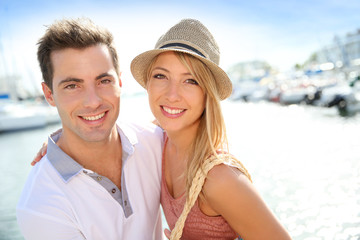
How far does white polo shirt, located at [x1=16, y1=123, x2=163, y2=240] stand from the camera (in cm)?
200

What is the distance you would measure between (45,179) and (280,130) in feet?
59.1

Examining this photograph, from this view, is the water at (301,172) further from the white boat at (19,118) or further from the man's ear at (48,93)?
the white boat at (19,118)

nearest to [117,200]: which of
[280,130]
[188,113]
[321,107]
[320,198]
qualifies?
[188,113]

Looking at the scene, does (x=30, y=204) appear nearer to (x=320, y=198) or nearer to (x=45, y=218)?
(x=45, y=218)

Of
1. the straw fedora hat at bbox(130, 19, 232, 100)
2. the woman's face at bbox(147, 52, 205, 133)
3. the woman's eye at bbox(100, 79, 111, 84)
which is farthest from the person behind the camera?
the woman's eye at bbox(100, 79, 111, 84)

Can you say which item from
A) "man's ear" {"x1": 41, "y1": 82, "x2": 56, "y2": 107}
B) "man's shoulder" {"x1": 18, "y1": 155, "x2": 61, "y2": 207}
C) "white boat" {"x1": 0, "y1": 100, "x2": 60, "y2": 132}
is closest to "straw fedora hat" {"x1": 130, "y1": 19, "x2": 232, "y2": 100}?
"man's ear" {"x1": 41, "y1": 82, "x2": 56, "y2": 107}

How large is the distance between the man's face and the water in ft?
3.74

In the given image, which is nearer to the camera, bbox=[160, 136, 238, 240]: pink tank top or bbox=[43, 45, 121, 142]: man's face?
bbox=[160, 136, 238, 240]: pink tank top

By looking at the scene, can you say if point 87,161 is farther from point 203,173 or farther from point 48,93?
point 203,173

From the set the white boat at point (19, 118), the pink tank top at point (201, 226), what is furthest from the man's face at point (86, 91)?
the white boat at point (19, 118)

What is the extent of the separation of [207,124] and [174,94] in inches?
13.9

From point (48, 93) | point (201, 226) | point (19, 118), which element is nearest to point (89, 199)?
point (201, 226)

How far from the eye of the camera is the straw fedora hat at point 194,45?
2.17 m

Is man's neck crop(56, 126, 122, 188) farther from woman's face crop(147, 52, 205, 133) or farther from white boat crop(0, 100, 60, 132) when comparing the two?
white boat crop(0, 100, 60, 132)
